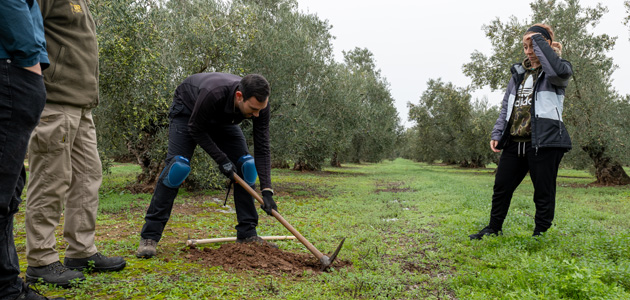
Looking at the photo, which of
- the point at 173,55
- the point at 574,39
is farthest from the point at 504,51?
the point at 173,55

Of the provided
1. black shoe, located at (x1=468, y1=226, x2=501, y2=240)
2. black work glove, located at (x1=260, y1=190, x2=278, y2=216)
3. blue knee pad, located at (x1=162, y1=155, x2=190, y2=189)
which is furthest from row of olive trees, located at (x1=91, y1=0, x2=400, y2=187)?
black shoe, located at (x1=468, y1=226, x2=501, y2=240)

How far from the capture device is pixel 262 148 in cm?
440

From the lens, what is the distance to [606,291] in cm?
278

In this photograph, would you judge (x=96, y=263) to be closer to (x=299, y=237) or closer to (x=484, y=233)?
(x=299, y=237)

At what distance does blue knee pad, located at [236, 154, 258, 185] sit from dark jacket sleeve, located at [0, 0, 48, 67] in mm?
2500

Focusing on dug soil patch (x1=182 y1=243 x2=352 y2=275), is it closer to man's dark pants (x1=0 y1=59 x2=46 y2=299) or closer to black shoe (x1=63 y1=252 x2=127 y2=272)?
black shoe (x1=63 y1=252 x2=127 y2=272)

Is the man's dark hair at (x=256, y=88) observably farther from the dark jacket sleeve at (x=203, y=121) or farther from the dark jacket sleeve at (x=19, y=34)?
the dark jacket sleeve at (x=19, y=34)

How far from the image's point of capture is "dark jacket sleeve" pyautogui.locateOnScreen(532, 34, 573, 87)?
4.35 metres

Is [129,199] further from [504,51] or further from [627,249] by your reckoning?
[504,51]

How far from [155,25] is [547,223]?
9.38 m

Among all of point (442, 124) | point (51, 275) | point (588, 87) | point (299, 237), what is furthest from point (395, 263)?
point (442, 124)

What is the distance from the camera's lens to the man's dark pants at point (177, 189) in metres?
4.09

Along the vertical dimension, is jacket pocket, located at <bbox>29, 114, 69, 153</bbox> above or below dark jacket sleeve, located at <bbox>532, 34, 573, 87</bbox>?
below

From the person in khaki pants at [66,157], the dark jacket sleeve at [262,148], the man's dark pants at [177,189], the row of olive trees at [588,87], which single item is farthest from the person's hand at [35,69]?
the row of olive trees at [588,87]
